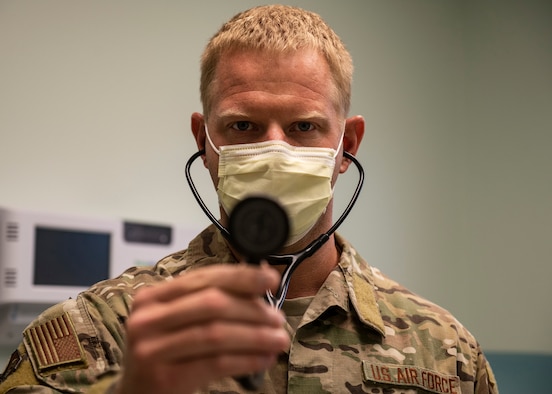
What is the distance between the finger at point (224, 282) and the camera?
2.34 feet

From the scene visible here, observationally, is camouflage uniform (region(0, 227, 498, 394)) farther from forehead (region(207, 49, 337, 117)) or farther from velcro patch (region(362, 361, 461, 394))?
forehead (region(207, 49, 337, 117))

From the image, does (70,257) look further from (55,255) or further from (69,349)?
(69,349)

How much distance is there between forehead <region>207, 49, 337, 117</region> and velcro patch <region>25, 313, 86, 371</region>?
0.46 metres

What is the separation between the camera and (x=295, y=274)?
1.41 metres

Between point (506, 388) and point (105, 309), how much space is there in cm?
177

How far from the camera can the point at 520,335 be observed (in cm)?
265

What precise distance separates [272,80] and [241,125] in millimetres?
95

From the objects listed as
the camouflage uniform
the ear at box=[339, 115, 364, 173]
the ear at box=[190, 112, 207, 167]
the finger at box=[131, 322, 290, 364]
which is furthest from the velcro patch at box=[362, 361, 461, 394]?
the finger at box=[131, 322, 290, 364]

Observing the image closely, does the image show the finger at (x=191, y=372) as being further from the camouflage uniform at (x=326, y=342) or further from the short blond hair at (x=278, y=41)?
the short blond hair at (x=278, y=41)

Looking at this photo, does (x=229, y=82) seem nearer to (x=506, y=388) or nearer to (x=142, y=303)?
(x=142, y=303)

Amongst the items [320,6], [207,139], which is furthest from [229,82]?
[320,6]

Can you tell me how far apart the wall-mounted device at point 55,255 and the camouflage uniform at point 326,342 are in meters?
0.51

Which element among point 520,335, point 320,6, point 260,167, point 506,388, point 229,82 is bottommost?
point 506,388

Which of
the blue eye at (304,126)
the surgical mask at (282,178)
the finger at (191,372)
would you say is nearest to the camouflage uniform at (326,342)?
the surgical mask at (282,178)
